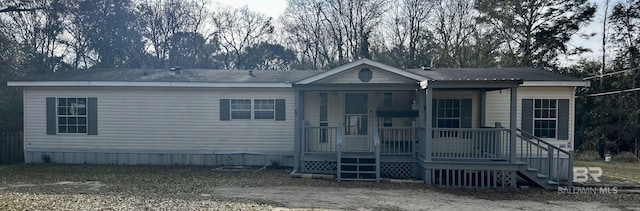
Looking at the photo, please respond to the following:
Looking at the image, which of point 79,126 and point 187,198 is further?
point 79,126

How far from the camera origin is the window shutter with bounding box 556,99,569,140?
38.7ft

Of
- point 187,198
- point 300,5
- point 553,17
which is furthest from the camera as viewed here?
point 300,5

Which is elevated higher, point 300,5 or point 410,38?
point 300,5

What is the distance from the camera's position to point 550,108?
1189 centimetres

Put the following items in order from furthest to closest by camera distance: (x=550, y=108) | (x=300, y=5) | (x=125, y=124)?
(x=300, y=5) → (x=125, y=124) → (x=550, y=108)

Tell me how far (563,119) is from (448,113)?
11.1 feet

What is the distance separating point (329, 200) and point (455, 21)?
22716 mm

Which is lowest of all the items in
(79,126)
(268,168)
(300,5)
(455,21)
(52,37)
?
(268,168)

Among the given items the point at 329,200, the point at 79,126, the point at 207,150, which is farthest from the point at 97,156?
the point at 329,200

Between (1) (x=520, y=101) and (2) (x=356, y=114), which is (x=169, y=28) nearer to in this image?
(2) (x=356, y=114)

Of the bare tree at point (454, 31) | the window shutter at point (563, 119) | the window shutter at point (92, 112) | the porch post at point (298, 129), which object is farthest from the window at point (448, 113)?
the bare tree at point (454, 31)

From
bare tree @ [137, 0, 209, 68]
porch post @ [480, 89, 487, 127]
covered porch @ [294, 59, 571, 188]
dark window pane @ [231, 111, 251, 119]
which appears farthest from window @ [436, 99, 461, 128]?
bare tree @ [137, 0, 209, 68]

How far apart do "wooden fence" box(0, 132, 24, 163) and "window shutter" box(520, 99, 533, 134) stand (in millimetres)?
16751

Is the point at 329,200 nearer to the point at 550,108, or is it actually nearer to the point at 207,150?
the point at 207,150
